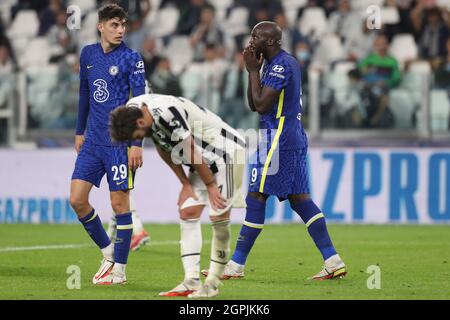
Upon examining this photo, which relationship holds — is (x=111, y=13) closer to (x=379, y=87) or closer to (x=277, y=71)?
(x=277, y=71)

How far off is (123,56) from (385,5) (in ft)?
32.4

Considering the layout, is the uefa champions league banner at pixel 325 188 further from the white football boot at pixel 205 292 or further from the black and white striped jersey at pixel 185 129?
the white football boot at pixel 205 292

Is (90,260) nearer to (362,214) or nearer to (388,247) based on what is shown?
(388,247)

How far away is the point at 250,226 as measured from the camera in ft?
29.4

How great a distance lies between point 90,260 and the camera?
1071 centimetres

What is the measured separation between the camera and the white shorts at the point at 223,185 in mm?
7281

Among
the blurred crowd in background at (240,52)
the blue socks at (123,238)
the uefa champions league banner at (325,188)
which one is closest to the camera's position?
the blue socks at (123,238)

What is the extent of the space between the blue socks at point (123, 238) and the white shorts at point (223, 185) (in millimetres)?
1421

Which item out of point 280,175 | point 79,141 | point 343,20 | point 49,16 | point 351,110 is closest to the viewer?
point 280,175

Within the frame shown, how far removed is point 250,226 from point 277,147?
722 mm

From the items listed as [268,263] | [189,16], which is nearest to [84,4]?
[189,16]

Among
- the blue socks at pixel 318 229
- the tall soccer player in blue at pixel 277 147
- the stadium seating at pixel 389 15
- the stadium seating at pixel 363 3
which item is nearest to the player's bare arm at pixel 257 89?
the tall soccer player in blue at pixel 277 147

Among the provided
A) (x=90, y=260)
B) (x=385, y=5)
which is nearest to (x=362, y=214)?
(x=385, y=5)
